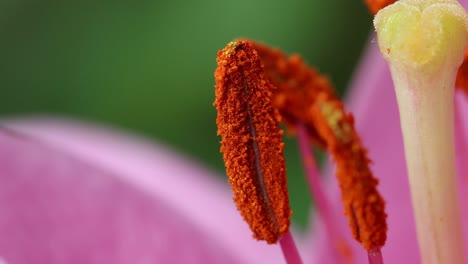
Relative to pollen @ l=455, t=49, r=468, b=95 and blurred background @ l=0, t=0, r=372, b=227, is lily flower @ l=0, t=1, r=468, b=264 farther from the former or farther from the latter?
blurred background @ l=0, t=0, r=372, b=227

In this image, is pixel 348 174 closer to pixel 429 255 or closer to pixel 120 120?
pixel 429 255

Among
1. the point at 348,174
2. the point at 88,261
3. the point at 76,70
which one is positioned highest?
the point at 76,70

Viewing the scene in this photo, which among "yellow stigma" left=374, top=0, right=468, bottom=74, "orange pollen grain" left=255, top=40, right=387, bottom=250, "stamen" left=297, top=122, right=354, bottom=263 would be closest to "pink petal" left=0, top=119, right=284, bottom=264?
"stamen" left=297, top=122, right=354, bottom=263

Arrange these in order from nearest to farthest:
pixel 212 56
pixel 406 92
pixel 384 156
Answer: pixel 406 92
pixel 384 156
pixel 212 56

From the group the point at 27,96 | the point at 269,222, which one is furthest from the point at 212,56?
the point at 269,222

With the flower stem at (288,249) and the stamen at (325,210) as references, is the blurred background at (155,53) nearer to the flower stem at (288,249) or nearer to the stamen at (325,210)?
the stamen at (325,210)

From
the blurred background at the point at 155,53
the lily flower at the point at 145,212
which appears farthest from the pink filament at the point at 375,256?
the blurred background at the point at 155,53

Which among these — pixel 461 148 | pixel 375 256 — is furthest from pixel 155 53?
pixel 375 256

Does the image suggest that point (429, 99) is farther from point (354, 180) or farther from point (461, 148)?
point (461, 148)
